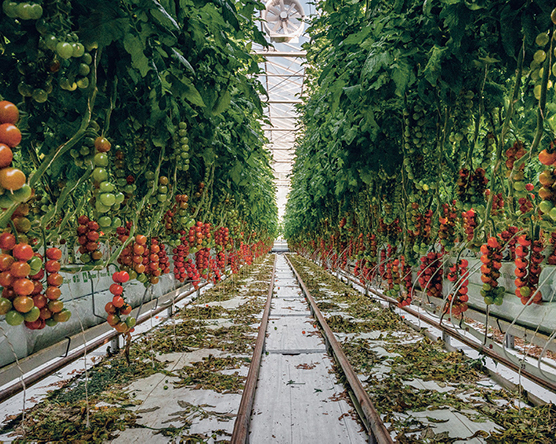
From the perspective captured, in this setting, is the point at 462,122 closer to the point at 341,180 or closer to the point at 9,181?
the point at 341,180

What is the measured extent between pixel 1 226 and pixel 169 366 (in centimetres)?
320

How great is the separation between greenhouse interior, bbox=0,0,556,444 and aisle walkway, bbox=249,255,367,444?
1.1 inches

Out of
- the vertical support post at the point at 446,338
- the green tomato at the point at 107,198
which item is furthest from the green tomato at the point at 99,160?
the vertical support post at the point at 446,338

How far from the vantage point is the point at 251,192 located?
15.6ft

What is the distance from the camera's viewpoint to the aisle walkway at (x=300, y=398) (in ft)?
8.57

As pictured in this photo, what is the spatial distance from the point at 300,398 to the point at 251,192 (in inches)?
102

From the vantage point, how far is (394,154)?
10.4 feet

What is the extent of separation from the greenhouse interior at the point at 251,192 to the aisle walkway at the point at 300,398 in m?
0.03

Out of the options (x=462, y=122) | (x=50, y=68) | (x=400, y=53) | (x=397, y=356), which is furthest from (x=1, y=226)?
(x=397, y=356)

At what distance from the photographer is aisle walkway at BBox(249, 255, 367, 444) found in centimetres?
261

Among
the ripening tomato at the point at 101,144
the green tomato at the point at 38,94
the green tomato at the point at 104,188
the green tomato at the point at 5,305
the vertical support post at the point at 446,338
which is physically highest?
the green tomato at the point at 38,94

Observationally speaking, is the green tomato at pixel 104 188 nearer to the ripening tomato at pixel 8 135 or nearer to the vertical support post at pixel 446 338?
the ripening tomato at pixel 8 135

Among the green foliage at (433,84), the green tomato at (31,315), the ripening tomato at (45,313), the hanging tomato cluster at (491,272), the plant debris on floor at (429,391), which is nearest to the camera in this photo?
the green tomato at (31,315)

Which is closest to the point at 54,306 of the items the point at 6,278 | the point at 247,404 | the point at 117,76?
the point at 6,278
